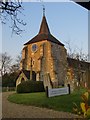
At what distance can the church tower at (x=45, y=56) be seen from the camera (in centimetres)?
3453

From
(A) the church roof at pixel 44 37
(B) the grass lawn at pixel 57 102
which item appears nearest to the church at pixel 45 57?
(A) the church roof at pixel 44 37

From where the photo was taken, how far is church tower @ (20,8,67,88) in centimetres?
3453

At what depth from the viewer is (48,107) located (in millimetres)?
10547

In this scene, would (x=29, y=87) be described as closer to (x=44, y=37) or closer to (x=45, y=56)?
(x=45, y=56)

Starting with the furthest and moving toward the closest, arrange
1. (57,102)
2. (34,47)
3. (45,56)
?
(45,56) < (34,47) < (57,102)

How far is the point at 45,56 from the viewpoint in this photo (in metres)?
37.4

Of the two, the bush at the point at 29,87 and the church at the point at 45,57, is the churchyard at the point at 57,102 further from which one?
the church at the point at 45,57

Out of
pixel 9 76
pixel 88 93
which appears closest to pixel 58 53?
pixel 9 76

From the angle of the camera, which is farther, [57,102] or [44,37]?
[44,37]

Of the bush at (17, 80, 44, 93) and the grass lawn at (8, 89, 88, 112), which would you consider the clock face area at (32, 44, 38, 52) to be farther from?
the grass lawn at (8, 89, 88, 112)

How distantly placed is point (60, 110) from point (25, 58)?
1055 inches

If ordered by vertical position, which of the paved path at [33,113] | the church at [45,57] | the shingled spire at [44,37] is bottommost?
the paved path at [33,113]

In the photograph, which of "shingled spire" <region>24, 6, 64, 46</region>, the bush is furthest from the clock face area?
the bush

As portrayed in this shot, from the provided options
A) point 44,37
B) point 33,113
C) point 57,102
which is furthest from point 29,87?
point 44,37
